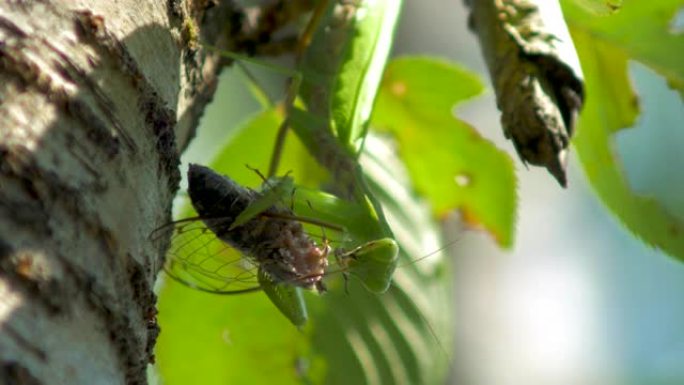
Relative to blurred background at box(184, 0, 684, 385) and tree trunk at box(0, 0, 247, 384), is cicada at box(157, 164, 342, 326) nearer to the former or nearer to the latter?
tree trunk at box(0, 0, 247, 384)

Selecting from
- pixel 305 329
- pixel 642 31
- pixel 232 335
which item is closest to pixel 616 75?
pixel 642 31

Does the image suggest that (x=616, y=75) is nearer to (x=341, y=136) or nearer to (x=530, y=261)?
(x=341, y=136)

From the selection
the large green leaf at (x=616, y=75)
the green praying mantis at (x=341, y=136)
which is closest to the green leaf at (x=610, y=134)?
the large green leaf at (x=616, y=75)

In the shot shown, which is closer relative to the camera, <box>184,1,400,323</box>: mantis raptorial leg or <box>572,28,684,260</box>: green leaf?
<box>184,1,400,323</box>: mantis raptorial leg

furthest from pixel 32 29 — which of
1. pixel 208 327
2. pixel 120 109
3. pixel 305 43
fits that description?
pixel 208 327

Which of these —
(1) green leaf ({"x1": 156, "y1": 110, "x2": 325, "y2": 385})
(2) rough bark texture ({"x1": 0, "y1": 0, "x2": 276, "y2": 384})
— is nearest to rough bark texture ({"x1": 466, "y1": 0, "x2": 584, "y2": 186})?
(2) rough bark texture ({"x1": 0, "y1": 0, "x2": 276, "y2": 384})

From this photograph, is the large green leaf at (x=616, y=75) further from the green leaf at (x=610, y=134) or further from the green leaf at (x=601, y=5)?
the green leaf at (x=601, y=5)

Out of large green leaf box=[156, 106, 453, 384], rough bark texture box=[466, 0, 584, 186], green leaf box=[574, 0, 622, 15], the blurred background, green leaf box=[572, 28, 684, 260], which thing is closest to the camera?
rough bark texture box=[466, 0, 584, 186]
